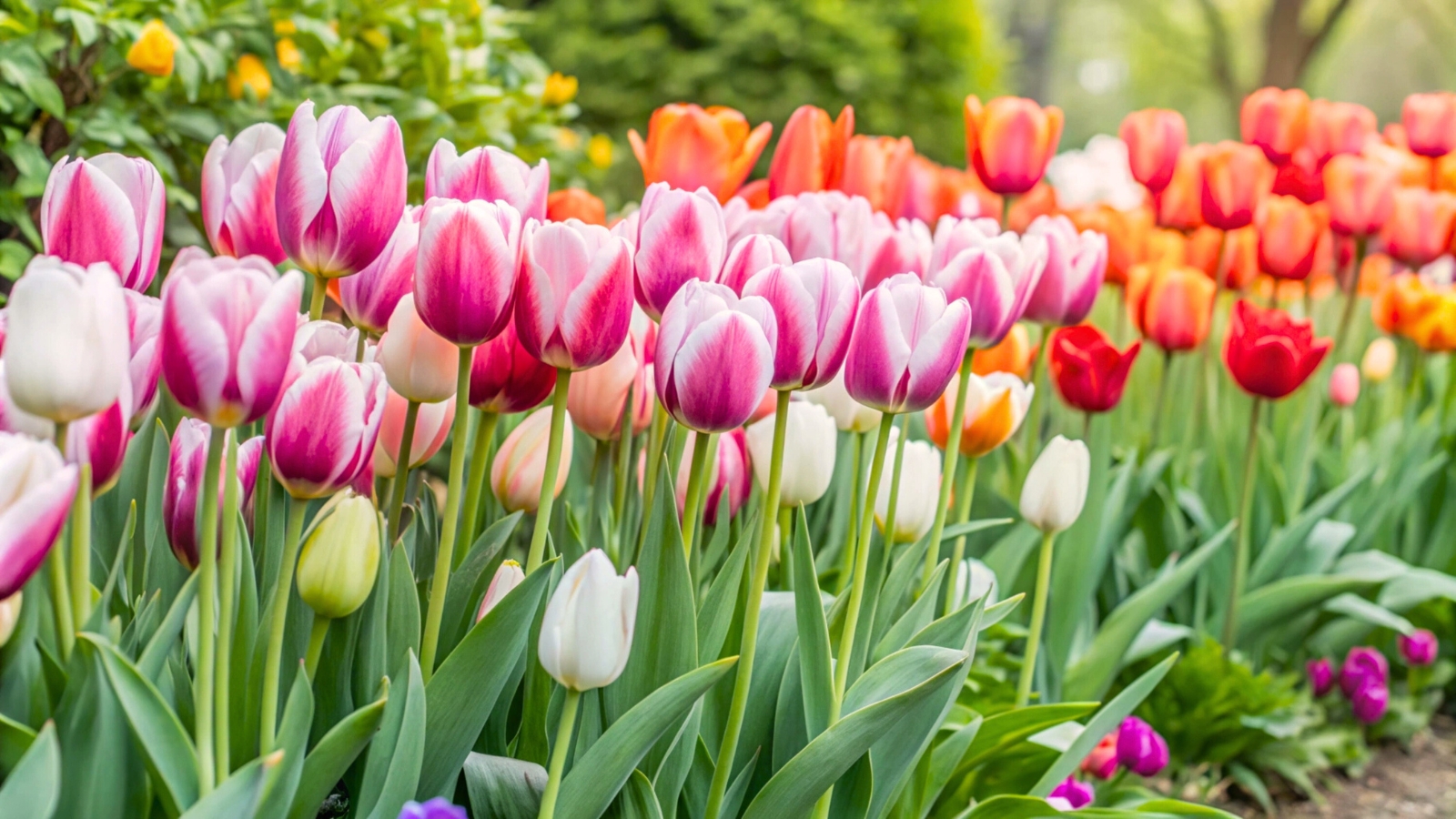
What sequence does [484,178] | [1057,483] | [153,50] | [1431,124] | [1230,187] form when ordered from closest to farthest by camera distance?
[484,178] → [1057,483] → [153,50] → [1230,187] → [1431,124]

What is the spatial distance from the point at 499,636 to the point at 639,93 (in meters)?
5.51

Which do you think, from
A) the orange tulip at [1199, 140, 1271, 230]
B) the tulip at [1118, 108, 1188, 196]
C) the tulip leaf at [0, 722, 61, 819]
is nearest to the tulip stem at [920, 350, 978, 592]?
the tulip leaf at [0, 722, 61, 819]

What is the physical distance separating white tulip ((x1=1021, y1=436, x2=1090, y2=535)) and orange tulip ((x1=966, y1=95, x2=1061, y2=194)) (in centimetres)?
90

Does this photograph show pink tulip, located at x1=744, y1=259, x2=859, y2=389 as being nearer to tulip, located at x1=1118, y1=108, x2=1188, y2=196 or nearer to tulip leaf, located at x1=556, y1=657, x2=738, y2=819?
tulip leaf, located at x1=556, y1=657, x2=738, y2=819

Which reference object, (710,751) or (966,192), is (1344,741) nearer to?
(966,192)

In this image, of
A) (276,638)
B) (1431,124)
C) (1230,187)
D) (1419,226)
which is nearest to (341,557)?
(276,638)

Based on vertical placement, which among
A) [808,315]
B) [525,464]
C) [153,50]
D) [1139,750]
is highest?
[153,50]

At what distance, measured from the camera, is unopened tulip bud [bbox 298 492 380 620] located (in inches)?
36.8

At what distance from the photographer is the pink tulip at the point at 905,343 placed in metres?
1.05

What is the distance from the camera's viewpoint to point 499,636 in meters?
1.03

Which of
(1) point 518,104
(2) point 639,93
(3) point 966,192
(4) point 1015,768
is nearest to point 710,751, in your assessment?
(4) point 1015,768

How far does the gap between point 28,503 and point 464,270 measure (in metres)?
0.34

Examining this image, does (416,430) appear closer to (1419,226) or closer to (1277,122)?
(1277,122)

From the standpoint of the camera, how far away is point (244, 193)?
45.0 inches
